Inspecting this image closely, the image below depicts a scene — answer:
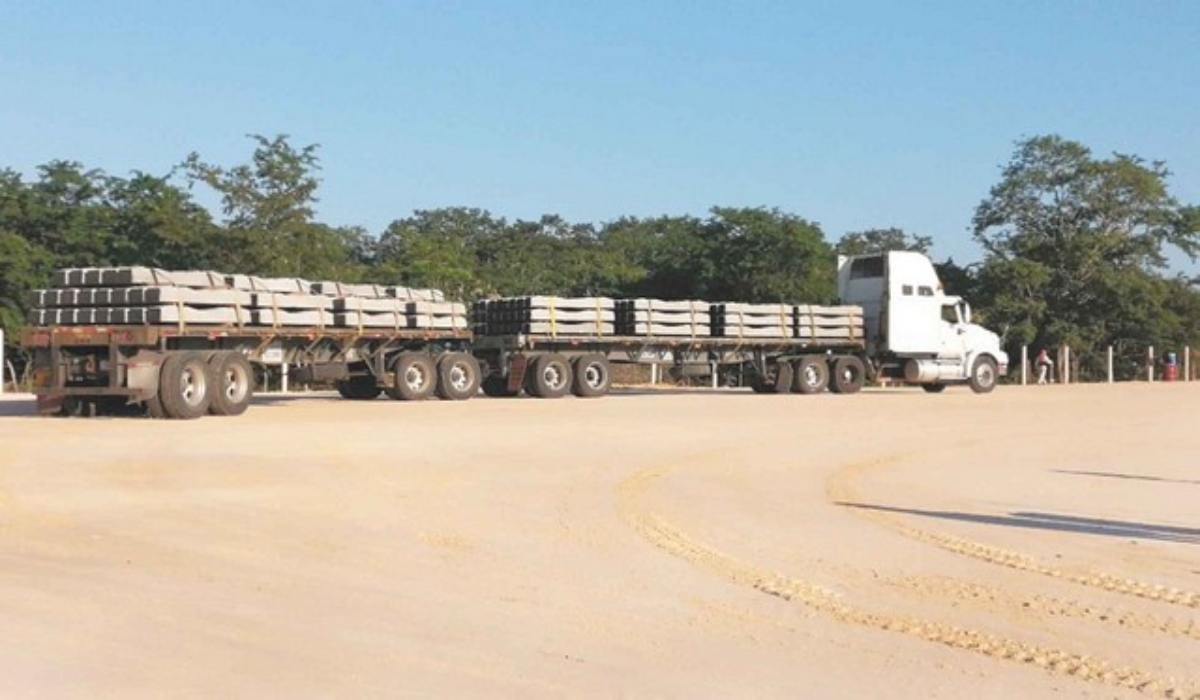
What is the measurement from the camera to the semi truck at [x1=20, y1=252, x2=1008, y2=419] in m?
23.5

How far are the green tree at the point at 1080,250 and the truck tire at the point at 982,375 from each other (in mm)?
17221

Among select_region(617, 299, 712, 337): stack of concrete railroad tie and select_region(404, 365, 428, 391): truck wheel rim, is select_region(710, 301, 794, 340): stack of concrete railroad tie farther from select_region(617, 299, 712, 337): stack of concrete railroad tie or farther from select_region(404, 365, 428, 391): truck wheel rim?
select_region(404, 365, 428, 391): truck wheel rim

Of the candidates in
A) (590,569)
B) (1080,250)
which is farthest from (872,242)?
(590,569)

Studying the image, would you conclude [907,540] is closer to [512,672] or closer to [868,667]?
[868,667]

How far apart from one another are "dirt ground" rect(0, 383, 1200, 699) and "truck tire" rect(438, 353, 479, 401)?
11209 mm

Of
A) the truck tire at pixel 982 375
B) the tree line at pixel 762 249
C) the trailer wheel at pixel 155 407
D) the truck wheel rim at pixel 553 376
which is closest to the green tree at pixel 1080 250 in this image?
the tree line at pixel 762 249

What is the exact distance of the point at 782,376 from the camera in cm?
3734

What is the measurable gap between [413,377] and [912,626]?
23210mm

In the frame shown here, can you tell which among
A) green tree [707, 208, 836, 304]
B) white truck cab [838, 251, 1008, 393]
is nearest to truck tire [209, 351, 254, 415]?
white truck cab [838, 251, 1008, 393]

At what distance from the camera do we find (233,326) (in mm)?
24938

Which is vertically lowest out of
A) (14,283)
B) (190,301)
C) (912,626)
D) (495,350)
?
(912,626)

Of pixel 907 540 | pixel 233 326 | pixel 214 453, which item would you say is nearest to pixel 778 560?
pixel 907 540

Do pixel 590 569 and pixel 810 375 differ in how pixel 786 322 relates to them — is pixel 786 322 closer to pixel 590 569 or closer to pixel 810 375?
pixel 810 375

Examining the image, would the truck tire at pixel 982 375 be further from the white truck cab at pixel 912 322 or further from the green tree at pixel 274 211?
the green tree at pixel 274 211
